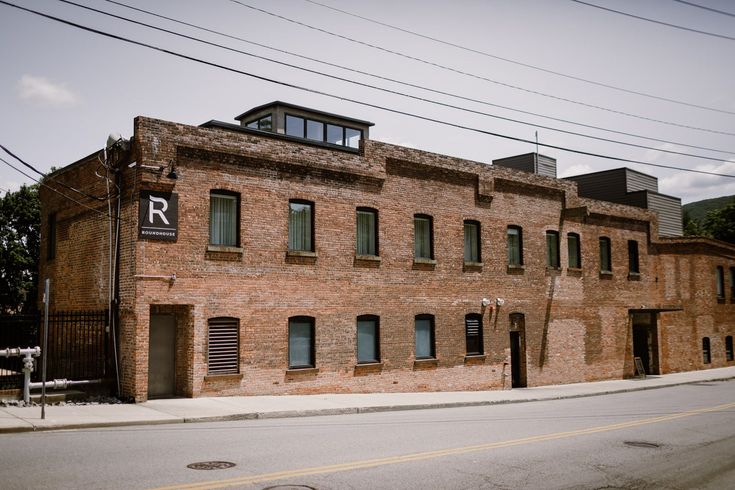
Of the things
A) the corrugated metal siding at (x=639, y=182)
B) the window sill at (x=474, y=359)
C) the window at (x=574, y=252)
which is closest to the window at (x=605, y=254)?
the window at (x=574, y=252)

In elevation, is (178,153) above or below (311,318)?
above

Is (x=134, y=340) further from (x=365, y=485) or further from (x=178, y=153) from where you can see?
(x=365, y=485)

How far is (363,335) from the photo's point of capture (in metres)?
20.6

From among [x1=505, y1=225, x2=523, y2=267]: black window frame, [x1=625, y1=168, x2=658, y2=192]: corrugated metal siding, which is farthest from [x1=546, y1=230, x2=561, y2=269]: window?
[x1=625, y1=168, x2=658, y2=192]: corrugated metal siding

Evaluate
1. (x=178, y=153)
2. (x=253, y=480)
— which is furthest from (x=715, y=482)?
(x=178, y=153)

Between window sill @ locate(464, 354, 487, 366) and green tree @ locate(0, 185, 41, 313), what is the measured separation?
2642 cm

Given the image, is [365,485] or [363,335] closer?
→ [365,485]

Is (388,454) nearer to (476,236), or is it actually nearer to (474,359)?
(474,359)

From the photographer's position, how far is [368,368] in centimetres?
2027

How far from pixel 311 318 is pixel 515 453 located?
32.4ft

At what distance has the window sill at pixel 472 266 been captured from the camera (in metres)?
23.7

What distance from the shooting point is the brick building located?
1680 cm

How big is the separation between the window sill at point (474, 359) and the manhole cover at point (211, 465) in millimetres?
15250

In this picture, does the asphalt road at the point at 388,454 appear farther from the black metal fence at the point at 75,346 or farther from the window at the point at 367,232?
the window at the point at 367,232
